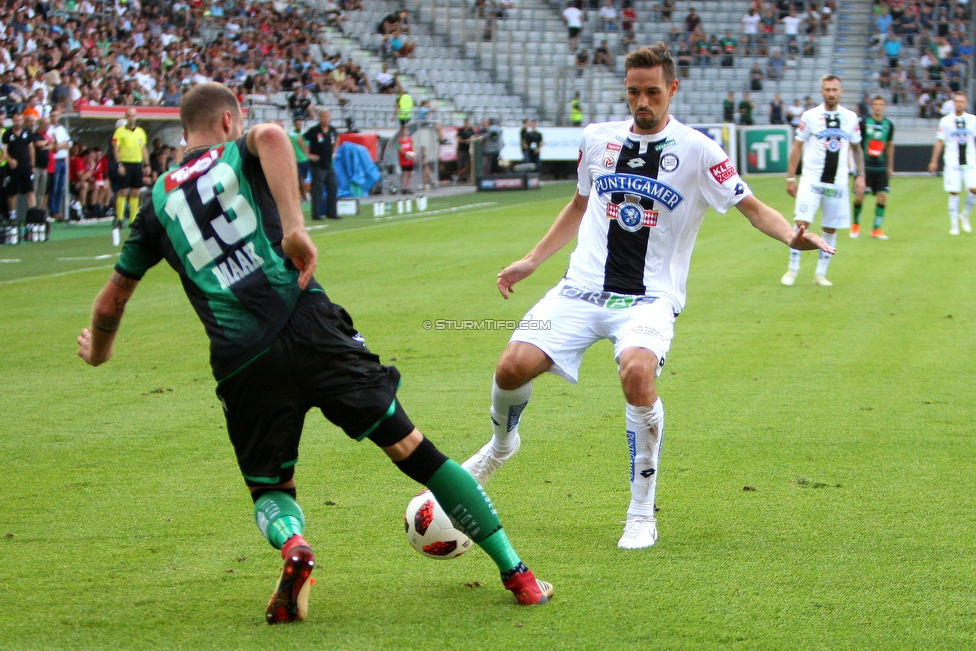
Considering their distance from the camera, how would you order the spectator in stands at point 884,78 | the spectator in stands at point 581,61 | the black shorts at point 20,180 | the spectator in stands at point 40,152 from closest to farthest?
the black shorts at point 20,180 → the spectator in stands at point 40,152 → the spectator in stands at point 581,61 → the spectator in stands at point 884,78

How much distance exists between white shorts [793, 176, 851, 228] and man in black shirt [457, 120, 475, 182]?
20615 mm

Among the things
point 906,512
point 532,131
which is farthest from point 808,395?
point 532,131

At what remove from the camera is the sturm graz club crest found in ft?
16.7

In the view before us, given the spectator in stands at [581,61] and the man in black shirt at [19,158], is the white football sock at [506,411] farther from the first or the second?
the spectator in stands at [581,61]

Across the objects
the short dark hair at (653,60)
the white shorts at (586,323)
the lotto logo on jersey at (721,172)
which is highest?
the short dark hair at (653,60)

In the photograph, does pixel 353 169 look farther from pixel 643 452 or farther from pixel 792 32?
pixel 792 32

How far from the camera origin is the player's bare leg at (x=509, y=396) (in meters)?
4.94

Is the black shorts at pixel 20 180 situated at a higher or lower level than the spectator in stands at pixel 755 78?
lower

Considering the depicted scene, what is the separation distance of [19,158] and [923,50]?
36193mm

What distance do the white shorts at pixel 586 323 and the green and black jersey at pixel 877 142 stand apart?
15.0 metres

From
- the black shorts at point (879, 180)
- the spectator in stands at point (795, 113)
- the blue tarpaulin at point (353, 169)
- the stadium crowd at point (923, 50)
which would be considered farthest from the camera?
the stadium crowd at point (923, 50)

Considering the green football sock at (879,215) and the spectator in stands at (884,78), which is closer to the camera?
the green football sock at (879,215)

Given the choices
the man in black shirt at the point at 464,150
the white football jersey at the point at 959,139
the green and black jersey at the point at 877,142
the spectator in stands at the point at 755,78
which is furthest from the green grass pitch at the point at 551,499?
the spectator in stands at the point at 755,78

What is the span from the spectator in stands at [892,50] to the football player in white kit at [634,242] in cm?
4225
